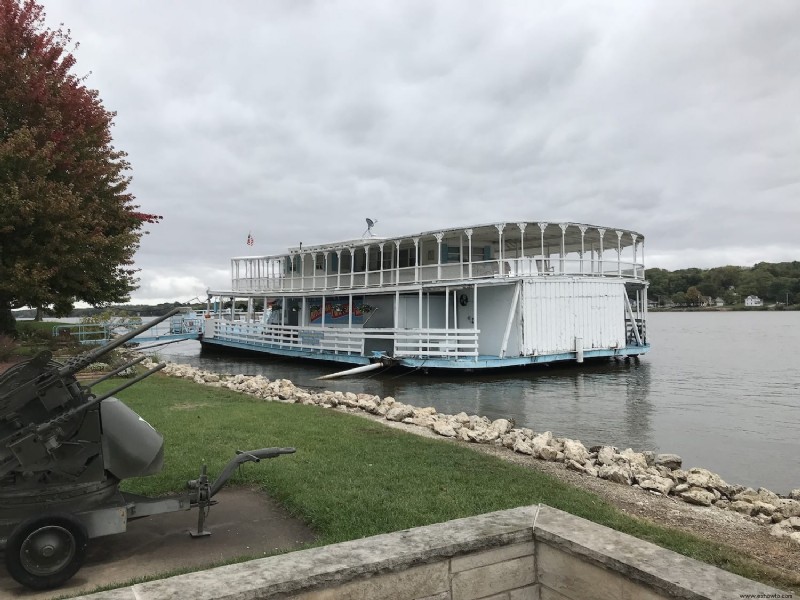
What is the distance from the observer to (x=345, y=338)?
2911 cm

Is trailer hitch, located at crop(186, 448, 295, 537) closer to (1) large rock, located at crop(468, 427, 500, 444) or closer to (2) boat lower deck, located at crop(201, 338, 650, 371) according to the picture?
(1) large rock, located at crop(468, 427, 500, 444)

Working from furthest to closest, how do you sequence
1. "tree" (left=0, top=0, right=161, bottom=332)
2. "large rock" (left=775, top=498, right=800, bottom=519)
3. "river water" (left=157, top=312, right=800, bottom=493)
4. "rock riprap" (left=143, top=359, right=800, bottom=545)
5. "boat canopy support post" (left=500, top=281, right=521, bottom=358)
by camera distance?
1. "boat canopy support post" (left=500, top=281, right=521, bottom=358)
2. "tree" (left=0, top=0, right=161, bottom=332)
3. "river water" (left=157, top=312, right=800, bottom=493)
4. "rock riprap" (left=143, top=359, right=800, bottom=545)
5. "large rock" (left=775, top=498, right=800, bottom=519)

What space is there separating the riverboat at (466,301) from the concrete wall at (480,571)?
19.6 metres

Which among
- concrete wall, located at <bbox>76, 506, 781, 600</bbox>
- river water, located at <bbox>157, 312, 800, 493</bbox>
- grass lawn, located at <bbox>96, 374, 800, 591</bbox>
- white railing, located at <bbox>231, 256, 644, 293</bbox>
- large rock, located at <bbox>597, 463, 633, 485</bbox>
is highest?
white railing, located at <bbox>231, 256, 644, 293</bbox>

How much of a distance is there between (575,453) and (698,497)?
2228 mm

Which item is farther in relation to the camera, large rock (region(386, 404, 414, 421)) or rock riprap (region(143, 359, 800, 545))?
large rock (region(386, 404, 414, 421))

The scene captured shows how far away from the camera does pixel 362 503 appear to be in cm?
583

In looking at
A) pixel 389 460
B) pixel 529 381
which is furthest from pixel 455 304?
pixel 389 460

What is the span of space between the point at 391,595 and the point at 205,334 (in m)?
37.4

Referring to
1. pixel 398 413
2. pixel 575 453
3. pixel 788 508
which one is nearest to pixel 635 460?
pixel 575 453

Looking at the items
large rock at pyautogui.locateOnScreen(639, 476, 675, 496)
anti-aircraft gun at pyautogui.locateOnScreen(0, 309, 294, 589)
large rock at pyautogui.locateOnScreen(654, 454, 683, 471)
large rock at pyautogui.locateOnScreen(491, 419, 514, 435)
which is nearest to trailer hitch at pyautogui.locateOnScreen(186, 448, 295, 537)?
anti-aircraft gun at pyautogui.locateOnScreen(0, 309, 294, 589)

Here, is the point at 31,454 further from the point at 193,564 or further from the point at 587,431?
the point at 587,431

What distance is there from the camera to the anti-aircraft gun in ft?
13.3

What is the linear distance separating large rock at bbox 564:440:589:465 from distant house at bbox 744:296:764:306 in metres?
140
